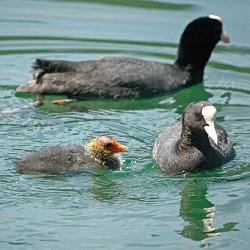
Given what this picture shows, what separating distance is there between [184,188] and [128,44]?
4.62 m

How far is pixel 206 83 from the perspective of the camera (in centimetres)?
1192

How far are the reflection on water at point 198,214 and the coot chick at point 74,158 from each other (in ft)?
2.29

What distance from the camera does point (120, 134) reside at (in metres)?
9.85

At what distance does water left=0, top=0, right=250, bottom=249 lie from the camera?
775 centimetres

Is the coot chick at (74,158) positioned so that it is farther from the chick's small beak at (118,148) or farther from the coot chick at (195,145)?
the coot chick at (195,145)

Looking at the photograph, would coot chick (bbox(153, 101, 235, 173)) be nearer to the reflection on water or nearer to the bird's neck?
the reflection on water

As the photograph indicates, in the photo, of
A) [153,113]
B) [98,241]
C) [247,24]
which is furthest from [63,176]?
[247,24]

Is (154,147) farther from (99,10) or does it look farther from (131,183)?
(99,10)

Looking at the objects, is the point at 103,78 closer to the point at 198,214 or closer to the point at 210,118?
the point at 210,118

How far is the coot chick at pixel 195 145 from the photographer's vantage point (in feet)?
28.8

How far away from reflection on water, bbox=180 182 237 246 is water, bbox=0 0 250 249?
0.01 meters

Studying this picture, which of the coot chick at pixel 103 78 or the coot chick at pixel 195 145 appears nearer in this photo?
the coot chick at pixel 195 145

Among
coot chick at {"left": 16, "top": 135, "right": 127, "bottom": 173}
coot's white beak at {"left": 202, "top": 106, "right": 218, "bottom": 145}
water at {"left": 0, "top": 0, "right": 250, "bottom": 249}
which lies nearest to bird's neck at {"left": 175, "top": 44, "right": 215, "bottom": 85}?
water at {"left": 0, "top": 0, "right": 250, "bottom": 249}

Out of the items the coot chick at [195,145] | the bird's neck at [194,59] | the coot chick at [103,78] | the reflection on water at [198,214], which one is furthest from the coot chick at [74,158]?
the bird's neck at [194,59]
